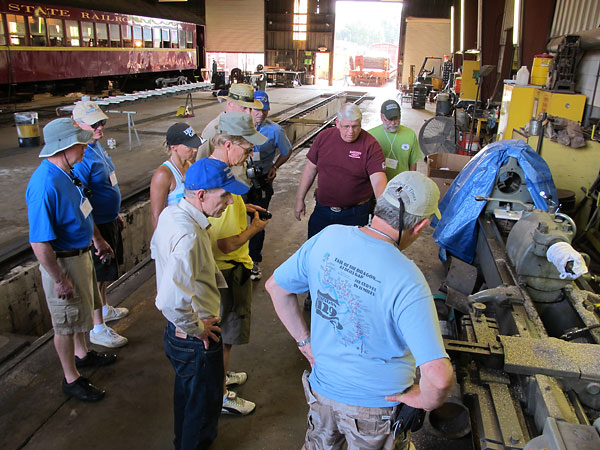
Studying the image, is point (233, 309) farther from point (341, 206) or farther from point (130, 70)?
point (130, 70)

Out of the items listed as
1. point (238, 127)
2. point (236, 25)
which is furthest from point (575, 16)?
point (236, 25)

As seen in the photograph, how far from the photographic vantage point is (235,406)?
8.55ft

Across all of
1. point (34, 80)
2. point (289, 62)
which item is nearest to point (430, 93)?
point (289, 62)

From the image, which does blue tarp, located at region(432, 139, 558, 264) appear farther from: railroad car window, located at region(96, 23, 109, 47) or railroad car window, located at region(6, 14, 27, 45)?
railroad car window, located at region(96, 23, 109, 47)

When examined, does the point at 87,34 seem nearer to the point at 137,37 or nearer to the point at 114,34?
the point at 114,34

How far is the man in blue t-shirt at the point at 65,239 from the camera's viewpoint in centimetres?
240

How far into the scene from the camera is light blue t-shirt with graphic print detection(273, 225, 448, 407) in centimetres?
135

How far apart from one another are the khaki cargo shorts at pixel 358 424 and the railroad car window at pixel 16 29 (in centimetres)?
1326

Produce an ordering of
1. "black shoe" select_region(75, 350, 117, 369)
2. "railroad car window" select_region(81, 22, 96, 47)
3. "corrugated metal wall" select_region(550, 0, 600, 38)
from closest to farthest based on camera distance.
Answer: "black shoe" select_region(75, 350, 117, 369)
"corrugated metal wall" select_region(550, 0, 600, 38)
"railroad car window" select_region(81, 22, 96, 47)

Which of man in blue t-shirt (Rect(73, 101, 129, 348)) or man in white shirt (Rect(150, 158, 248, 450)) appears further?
man in blue t-shirt (Rect(73, 101, 129, 348))

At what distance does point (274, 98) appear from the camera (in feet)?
61.9

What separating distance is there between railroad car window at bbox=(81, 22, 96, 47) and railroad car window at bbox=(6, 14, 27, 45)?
8.05ft

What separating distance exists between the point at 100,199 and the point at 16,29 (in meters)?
11.2

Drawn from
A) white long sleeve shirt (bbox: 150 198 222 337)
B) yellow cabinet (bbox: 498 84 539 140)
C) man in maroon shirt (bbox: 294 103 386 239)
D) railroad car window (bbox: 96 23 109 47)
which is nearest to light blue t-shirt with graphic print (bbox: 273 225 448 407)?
white long sleeve shirt (bbox: 150 198 222 337)
